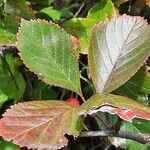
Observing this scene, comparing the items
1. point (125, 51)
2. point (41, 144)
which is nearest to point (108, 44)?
point (125, 51)

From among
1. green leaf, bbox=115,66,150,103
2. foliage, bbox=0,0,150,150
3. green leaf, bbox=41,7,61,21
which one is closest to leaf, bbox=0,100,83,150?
foliage, bbox=0,0,150,150

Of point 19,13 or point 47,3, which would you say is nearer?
point 19,13

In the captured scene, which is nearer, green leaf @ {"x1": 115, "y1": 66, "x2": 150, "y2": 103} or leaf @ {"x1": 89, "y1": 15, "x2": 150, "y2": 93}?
leaf @ {"x1": 89, "y1": 15, "x2": 150, "y2": 93}

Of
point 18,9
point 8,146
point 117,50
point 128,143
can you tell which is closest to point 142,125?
point 128,143

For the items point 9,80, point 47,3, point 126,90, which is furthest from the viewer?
point 47,3

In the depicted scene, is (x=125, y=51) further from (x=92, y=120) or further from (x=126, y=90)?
(x=92, y=120)

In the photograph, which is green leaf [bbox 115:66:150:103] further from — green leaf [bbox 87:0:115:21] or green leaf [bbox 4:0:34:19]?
green leaf [bbox 4:0:34:19]

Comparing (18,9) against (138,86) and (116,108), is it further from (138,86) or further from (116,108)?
(116,108)
